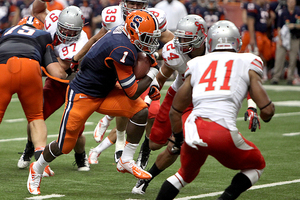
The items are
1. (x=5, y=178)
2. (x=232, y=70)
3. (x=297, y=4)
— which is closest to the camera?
(x=232, y=70)

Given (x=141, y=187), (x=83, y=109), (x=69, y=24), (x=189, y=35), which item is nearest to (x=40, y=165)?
(x=83, y=109)

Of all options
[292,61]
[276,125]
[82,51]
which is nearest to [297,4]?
[292,61]

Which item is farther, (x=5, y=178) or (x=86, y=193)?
(x=5, y=178)

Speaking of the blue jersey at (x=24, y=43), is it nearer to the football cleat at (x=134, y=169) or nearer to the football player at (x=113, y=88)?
the football player at (x=113, y=88)

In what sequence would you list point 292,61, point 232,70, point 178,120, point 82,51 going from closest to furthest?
point 232,70 < point 178,120 < point 82,51 < point 292,61

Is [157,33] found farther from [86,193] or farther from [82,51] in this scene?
[86,193]

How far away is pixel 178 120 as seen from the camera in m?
3.55

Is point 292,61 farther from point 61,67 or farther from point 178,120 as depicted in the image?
point 178,120

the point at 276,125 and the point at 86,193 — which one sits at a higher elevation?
the point at 86,193

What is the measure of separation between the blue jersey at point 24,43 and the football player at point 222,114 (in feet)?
6.04

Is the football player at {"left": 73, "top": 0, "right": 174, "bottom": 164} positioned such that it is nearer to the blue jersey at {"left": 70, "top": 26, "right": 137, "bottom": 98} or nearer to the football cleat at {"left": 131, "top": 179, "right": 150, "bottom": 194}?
the blue jersey at {"left": 70, "top": 26, "right": 137, "bottom": 98}

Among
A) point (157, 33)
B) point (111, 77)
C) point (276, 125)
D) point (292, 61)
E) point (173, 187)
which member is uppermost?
point (157, 33)

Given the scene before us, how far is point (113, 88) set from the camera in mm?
4367

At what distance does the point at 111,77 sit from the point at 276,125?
4.23 meters
